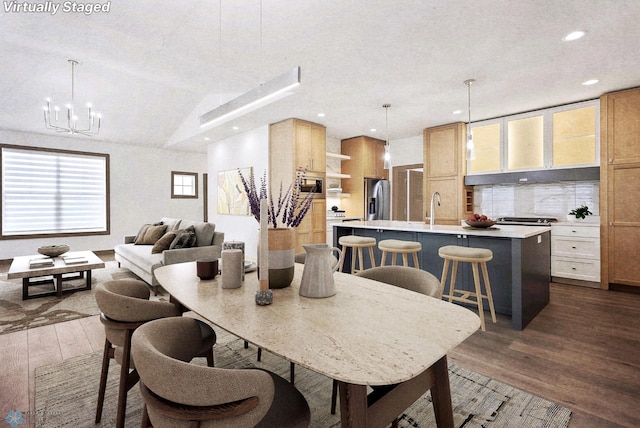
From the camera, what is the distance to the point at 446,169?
5.61 m

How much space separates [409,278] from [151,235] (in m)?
4.66

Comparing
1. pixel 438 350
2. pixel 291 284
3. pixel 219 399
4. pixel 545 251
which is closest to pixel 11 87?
pixel 291 284

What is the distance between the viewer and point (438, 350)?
864mm

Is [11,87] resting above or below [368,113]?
above

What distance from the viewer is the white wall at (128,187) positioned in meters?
6.23

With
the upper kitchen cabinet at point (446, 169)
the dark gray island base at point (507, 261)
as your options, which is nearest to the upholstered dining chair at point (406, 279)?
the dark gray island base at point (507, 261)

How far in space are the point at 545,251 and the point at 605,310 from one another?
0.83m

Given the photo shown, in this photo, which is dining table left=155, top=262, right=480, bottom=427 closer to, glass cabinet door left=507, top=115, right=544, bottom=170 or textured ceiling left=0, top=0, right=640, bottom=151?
textured ceiling left=0, top=0, right=640, bottom=151

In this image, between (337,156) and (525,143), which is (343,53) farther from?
(525,143)

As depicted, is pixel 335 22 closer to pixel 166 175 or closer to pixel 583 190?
pixel 583 190

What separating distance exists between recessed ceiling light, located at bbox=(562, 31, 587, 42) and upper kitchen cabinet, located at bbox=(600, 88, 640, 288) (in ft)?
6.64

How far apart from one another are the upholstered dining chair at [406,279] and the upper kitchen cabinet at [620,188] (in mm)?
3977

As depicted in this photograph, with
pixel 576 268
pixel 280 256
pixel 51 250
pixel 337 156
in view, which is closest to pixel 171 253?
pixel 51 250

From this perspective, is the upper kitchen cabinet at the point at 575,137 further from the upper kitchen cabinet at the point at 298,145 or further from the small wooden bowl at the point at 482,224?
the upper kitchen cabinet at the point at 298,145
